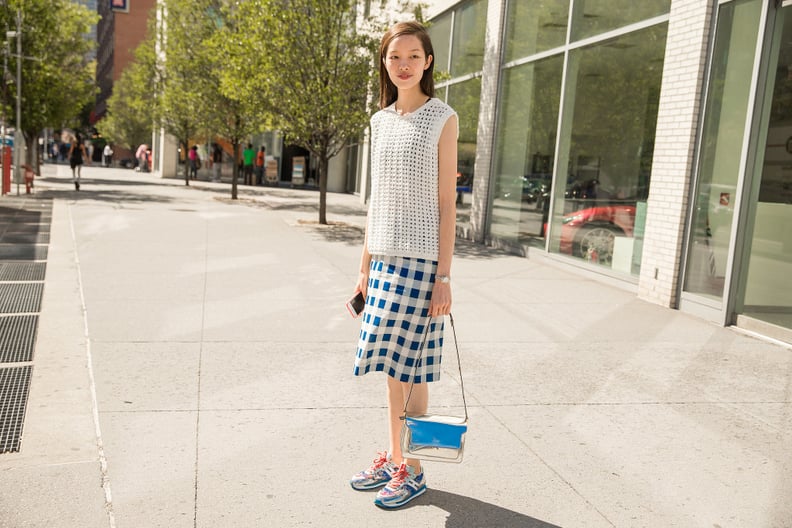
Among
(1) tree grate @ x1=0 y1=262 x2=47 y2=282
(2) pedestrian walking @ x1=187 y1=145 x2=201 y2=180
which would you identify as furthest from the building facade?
(2) pedestrian walking @ x1=187 y1=145 x2=201 y2=180

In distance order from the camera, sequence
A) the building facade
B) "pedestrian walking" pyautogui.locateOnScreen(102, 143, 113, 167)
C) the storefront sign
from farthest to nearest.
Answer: the storefront sign, "pedestrian walking" pyautogui.locateOnScreen(102, 143, 113, 167), the building facade

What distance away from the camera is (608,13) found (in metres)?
9.63

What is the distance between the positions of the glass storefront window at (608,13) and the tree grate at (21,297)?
7485 millimetres

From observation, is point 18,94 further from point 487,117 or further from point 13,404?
point 13,404

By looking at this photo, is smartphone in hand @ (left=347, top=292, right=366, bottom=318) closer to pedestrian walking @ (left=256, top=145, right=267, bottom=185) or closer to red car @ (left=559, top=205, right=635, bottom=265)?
red car @ (left=559, top=205, right=635, bottom=265)

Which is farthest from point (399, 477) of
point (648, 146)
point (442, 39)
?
point (442, 39)

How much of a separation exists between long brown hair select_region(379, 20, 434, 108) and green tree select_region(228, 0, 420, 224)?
36.9 feet

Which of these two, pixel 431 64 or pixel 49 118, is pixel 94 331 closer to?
pixel 431 64

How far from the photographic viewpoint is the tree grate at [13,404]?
3.56 metres

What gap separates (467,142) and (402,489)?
458 inches

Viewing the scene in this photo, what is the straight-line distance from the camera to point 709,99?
24.6 feet

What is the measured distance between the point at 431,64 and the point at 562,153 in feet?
26.7

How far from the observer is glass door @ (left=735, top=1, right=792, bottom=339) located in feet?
21.7

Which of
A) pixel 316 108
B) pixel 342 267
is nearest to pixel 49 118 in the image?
pixel 316 108
